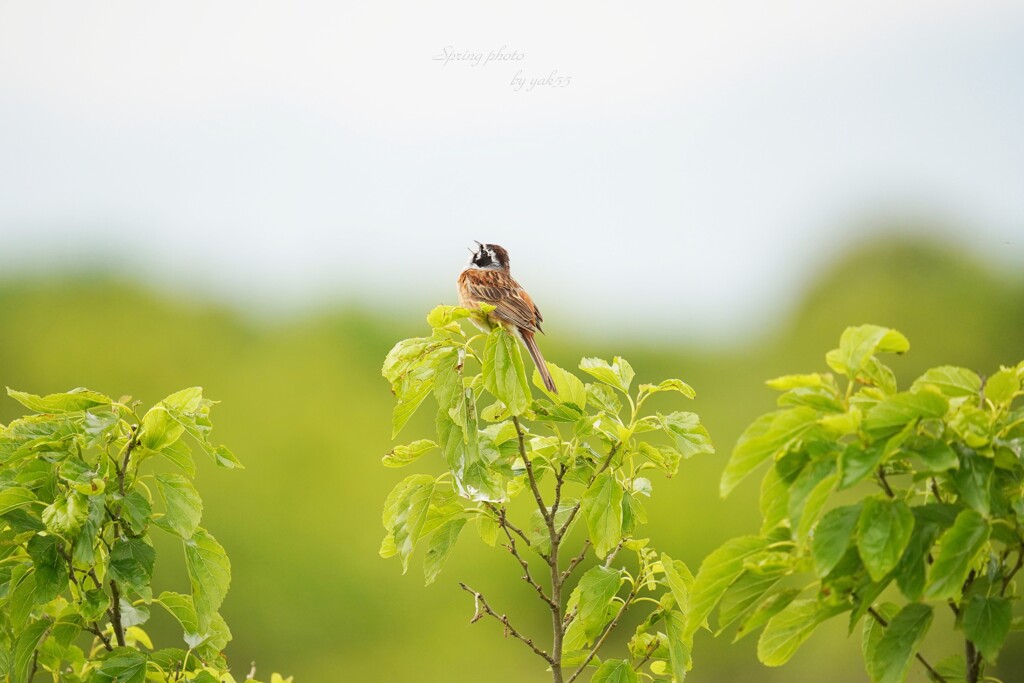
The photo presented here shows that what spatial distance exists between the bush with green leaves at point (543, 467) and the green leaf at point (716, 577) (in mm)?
257

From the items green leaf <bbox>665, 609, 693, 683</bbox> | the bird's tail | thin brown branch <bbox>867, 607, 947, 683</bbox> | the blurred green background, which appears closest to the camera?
thin brown branch <bbox>867, 607, 947, 683</bbox>

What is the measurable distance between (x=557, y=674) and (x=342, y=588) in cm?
369

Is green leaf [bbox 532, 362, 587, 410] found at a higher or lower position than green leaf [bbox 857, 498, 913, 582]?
lower

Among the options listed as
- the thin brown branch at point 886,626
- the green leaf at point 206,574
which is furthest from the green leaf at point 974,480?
the green leaf at point 206,574

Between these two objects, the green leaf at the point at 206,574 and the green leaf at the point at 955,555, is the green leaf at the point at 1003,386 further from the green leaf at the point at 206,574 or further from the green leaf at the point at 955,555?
the green leaf at the point at 206,574

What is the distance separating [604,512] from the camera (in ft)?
5.19

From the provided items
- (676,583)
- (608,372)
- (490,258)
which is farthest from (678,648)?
(490,258)

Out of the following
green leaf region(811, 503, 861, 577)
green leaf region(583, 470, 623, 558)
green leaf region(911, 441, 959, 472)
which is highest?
green leaf region(911, 441, 959, 472)

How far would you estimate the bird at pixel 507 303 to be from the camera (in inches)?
76.5

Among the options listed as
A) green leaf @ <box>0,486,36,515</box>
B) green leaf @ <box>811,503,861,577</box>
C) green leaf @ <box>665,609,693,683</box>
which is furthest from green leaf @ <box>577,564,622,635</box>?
green leaf @ <box>0,486,36,515</box>

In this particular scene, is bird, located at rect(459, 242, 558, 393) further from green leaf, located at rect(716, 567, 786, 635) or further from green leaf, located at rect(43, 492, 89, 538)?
green leaf, located at rect(43, 492, 89, 538)

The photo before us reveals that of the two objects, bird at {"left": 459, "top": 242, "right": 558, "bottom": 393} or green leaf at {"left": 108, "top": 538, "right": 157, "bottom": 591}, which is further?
bird at {"left": 459, "top": 242, "right": 558, "bottom": 393}

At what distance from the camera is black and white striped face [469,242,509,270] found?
2736 millimetres

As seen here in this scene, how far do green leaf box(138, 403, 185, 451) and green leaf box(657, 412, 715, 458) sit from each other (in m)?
0.83
